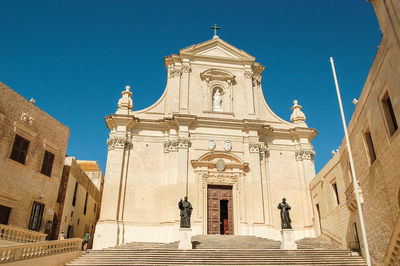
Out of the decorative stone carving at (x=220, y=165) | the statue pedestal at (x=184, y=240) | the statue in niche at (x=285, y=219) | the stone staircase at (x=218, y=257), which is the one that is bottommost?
the stone staircase at (x=218, y=257)

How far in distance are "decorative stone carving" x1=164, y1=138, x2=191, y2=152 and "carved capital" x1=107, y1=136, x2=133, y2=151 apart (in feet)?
8.52

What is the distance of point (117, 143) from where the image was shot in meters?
22.0

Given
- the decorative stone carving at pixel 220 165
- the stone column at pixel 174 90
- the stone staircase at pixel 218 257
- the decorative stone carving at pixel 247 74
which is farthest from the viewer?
the decorative stone carving at pixel 247 74

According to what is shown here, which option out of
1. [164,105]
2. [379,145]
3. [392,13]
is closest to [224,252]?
[379,145]

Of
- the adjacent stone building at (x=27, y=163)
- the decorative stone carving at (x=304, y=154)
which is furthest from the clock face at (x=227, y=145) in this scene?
the adjacent stone building at (x=27, y=163)

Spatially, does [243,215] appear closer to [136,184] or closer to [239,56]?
[136,184]

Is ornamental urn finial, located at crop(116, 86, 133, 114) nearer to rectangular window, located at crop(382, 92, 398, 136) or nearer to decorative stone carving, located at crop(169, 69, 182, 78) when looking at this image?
decorative stone carving, located at crop(169, 69, 182, 78)

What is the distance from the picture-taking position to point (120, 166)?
70.4ft

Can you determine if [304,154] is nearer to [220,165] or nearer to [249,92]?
[249,92]

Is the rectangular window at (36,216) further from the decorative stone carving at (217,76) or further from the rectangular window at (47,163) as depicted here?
the decorative stone carving at (217,76)

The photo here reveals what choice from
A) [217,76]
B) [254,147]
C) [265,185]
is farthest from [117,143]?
[265,185]

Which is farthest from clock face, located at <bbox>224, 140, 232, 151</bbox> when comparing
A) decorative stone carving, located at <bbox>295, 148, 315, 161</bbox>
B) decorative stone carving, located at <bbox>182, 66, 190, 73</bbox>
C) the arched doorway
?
decorative stone carving, located at <bbox>182, 66, 190, 73</bbox>

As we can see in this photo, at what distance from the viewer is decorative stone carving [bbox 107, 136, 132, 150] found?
2198 centimetres

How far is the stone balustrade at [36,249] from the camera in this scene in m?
10.7
